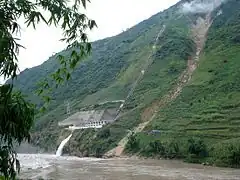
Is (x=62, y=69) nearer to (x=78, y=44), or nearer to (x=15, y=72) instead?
(x=78, y=44)

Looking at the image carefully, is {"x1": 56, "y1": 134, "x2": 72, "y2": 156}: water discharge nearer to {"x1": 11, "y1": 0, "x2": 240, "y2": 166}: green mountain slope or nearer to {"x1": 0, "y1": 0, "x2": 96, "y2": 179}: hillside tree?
{"x1": 11, "y1": 0, "x2": 240, "y2": 166}: green mountain slope

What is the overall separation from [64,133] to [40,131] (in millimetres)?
13614

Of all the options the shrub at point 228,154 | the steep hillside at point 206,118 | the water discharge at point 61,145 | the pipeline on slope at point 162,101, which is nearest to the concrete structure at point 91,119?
the water discharge at point 61,145

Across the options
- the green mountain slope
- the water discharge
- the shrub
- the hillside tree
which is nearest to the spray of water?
the green mountain slope

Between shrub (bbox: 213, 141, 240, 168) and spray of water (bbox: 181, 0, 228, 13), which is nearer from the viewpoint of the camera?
shrub (bbox: 213, 141, 240, 168)

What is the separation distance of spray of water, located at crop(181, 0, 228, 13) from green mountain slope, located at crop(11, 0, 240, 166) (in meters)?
3.82

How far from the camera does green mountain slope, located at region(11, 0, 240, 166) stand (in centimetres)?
5406

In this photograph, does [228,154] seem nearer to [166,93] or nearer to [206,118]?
[206,118]

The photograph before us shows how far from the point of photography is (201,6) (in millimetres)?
144875

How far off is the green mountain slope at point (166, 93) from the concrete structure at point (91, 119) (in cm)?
271

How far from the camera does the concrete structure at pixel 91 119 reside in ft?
260

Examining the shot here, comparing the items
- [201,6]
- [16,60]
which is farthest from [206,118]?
[201,6]

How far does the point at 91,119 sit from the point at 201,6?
79519 mm

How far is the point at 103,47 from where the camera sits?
6196 inches
